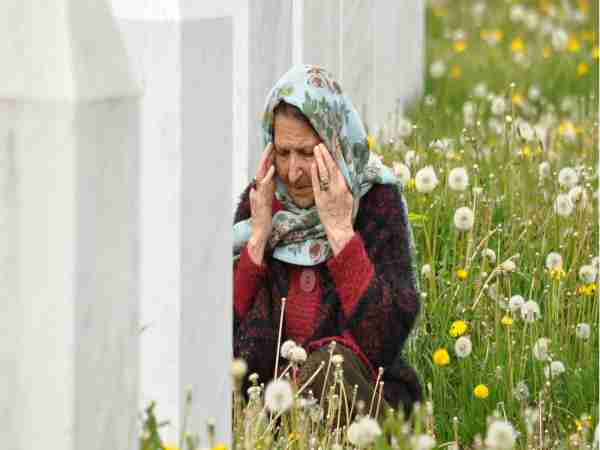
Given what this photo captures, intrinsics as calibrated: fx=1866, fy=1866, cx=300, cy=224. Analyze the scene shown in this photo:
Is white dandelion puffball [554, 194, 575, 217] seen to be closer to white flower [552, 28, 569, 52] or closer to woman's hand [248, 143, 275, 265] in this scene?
woman's hand [248, 143, 275, 265]

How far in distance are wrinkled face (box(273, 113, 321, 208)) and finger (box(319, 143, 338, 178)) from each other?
0.17 ft

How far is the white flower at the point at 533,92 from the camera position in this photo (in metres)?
8.26

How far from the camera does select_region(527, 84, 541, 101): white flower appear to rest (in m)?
8.26

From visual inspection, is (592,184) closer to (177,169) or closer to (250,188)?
(250,188)

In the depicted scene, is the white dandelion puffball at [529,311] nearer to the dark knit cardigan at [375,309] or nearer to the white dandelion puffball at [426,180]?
the dark knit cardigan at [375,309]

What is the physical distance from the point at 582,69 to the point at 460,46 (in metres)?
0.90

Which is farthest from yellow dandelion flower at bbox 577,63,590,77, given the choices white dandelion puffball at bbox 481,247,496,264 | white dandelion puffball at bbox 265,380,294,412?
white dandelion puffball at bbox 265,380,294,412

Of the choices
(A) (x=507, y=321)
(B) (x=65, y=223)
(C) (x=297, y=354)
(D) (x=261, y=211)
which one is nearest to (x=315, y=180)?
(D) (x=261, y=211)

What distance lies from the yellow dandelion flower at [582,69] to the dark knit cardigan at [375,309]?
4.74 m

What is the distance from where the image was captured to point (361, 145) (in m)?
4.64

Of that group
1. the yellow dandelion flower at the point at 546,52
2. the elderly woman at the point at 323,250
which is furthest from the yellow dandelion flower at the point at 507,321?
the yellow dandelion flower at the point at 546,52

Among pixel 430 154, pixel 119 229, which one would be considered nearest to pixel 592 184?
pixel 430 154

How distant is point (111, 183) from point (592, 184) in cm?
366

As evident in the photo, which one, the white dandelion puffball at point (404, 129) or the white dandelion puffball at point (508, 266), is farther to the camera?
the white dandelion puffball at point (404, 129)
